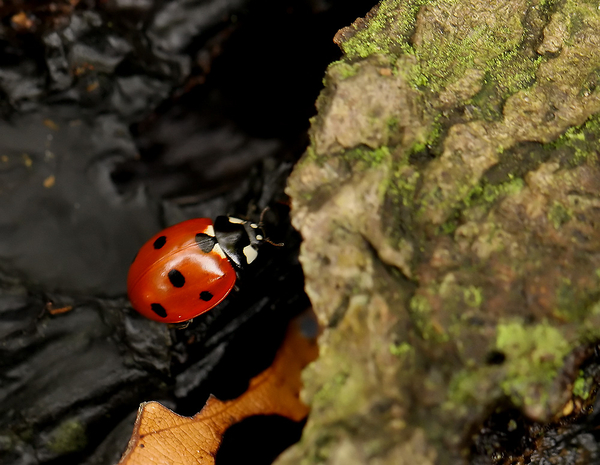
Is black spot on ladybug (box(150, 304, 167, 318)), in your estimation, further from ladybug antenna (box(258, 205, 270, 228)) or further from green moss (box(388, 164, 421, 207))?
green moss (box(388, 164, 421, 207))

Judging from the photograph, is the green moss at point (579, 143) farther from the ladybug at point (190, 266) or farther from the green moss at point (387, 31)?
the ladybug at point (190, 266)

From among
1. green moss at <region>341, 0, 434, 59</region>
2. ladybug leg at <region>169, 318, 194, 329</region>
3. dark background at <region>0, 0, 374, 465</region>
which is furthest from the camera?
ladybug leg at <region>169, 318, 194, 329</region>

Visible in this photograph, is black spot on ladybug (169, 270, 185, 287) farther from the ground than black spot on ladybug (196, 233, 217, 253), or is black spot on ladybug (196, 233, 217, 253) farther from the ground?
black spot on ladybug (196, 233, 217, 253)

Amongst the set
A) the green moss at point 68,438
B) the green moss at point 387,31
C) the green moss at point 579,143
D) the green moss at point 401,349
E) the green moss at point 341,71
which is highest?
the green moss at point 387,31

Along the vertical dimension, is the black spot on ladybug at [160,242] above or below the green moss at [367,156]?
below

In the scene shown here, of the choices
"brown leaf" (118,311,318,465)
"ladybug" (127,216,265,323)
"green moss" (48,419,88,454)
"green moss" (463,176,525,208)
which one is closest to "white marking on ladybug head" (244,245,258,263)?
"ladybug" (127,216,265,323)

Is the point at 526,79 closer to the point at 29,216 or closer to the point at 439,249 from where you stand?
the point at 439,249

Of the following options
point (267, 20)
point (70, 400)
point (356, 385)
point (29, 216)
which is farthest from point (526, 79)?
point (29, 216)

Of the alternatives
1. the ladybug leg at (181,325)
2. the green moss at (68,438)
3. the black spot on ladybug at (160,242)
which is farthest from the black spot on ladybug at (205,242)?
the green moss at (68,438)
